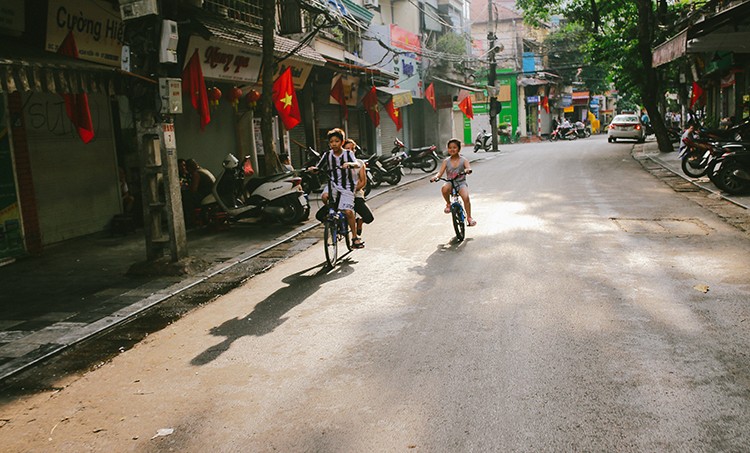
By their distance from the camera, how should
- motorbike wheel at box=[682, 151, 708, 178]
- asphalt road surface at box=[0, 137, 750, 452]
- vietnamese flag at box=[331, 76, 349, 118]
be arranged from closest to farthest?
asphalt road surface at box=[0, 137, 750, 452] < motorbike wheel at box=[682, 151, 708, 178] < vietnamese flag at box=[331, 76, 349, 118]

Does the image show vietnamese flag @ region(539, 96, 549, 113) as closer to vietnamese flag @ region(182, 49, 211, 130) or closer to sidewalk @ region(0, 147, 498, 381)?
vietnamese flag @ region(182, 49, 211, 130)

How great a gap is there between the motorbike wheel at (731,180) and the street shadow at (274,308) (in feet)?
→ 28.3

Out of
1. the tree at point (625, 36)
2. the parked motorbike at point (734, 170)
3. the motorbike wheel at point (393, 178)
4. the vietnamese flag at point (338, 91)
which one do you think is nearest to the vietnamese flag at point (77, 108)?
the motorbike wheel at point (393, 178)

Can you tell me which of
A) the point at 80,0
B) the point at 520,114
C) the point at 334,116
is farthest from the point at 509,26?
the point at 80,0

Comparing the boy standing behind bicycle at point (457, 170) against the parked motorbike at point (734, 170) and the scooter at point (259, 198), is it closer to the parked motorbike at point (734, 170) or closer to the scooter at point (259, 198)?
the scooter at point (259, 198)

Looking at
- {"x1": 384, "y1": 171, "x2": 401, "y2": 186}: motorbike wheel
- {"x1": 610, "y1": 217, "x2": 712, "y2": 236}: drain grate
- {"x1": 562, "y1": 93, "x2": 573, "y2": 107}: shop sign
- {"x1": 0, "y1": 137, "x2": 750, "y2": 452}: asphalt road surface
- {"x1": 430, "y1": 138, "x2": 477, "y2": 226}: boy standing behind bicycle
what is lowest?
{"x1": 0, "y1": 137, "x2": 750, "y2": 452}: asphalt road surface

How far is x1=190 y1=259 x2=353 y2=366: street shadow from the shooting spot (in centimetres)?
575

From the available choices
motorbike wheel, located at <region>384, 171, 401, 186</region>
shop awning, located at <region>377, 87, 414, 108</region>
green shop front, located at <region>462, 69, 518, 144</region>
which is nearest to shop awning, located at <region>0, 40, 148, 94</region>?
motorbike wheel, located at <region>384, 171, 401, 186</region>

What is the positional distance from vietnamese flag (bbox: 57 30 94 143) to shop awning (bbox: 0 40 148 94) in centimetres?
46

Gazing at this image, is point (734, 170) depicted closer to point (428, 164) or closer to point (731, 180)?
point (731, 180)

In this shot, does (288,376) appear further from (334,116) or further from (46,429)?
(334,116)

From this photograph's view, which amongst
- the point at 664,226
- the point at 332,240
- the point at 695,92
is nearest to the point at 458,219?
the point at 332,240

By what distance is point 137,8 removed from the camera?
26.4 ft

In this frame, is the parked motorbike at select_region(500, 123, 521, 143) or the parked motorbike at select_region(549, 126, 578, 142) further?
the parked motorbike at select_region(549, 126, 578, 142)
